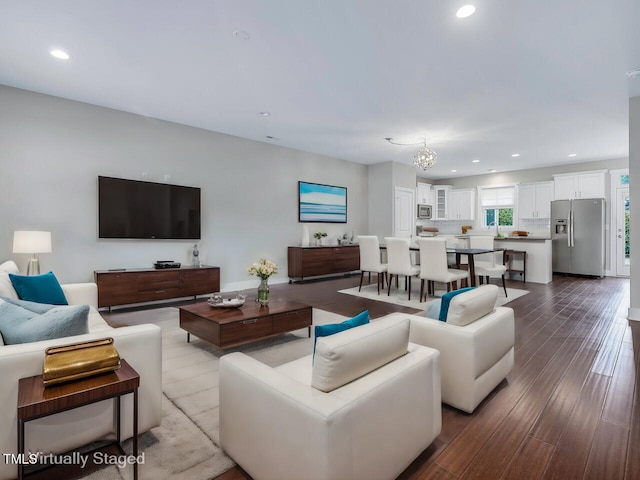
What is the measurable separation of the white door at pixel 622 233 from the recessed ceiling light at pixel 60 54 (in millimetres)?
10285

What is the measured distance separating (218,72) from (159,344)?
2.93m

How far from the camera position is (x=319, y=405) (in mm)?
1150

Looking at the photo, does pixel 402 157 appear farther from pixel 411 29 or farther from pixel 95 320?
pixel 95 320

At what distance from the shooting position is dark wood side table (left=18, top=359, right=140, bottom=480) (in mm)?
1220

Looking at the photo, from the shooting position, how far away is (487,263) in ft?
18.9

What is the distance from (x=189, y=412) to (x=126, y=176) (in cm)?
392

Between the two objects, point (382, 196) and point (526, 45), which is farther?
point (382, 196)

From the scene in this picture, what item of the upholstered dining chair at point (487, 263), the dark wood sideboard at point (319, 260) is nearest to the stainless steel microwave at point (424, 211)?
the upholstered dining chair at point (487, 263)

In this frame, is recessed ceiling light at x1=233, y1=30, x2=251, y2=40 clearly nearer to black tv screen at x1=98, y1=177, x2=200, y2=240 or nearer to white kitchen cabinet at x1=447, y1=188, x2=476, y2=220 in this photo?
black tv screen at x1=98, y1=177, x2=200, y2=240

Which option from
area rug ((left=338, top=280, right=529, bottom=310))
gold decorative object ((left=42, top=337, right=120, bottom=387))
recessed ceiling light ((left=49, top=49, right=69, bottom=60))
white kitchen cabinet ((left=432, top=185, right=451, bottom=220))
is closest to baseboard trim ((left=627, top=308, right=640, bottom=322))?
area rug ((left=338, top=280, right=529, bottom=310))

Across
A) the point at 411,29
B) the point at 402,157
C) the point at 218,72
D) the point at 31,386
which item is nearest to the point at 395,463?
the point at 31,386

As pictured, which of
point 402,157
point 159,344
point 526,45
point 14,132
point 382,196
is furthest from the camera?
point 382,196

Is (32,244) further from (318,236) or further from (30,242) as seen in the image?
(318,236)

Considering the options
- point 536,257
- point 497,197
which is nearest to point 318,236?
point 536,257
